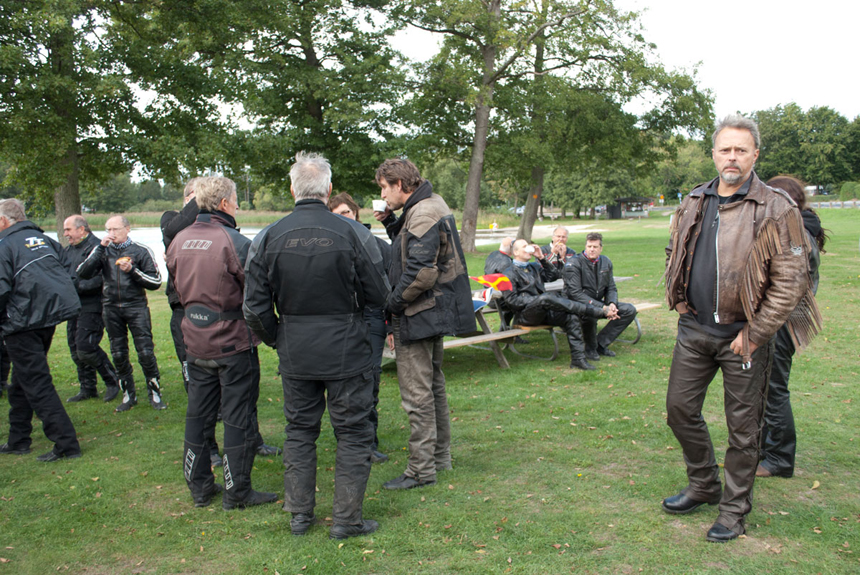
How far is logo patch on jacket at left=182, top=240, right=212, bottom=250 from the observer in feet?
13.3

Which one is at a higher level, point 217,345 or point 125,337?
point 217,345

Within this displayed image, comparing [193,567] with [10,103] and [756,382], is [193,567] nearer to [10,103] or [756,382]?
[756,382]

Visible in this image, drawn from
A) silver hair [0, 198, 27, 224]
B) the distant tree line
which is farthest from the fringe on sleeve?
the distant tree line

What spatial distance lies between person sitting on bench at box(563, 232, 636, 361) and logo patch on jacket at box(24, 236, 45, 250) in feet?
17.8

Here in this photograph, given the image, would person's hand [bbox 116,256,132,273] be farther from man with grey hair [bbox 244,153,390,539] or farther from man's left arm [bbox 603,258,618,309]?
man's left arm [bbox 603,258,618,309]

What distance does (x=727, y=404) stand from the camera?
358 cm

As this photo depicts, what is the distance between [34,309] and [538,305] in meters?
4.99

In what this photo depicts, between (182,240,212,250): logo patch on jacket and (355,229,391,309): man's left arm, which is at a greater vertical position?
(182,240,212,250): logo patch on jacket

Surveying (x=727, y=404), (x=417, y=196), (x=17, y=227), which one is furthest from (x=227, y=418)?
(x=727, y=404)

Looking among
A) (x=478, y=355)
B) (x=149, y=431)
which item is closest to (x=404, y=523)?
(x=149, y=431)

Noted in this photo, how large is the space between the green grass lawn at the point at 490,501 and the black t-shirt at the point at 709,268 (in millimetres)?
1118

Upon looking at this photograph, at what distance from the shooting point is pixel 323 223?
11.8 feet

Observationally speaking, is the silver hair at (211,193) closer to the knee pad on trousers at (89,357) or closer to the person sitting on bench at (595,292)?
the knee pad on trousers at (89,357)

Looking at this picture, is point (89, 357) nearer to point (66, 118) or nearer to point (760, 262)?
point (760, 262)
